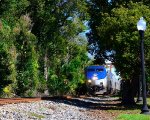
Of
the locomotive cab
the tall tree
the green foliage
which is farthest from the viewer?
the locomotive cab

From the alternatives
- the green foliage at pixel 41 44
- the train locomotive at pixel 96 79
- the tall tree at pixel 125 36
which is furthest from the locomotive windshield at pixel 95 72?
the tall tree at pixel 125 36

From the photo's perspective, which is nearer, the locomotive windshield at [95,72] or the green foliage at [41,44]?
the green foliage at [41,44]

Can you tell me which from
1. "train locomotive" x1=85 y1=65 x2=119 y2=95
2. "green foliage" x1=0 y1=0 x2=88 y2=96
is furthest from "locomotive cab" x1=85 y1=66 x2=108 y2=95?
"green foliage" x1=0 y1=0 x2=88 y2=96

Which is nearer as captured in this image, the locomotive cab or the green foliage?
the green foliage

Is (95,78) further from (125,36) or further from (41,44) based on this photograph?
(125,36)

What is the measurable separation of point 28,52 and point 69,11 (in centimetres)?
955

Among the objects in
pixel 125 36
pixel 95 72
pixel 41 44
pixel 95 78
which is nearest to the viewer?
pixel 125 36

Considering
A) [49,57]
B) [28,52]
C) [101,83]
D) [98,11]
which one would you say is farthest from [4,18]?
[101,83]

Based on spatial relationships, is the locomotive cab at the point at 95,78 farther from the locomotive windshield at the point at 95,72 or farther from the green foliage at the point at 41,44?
the green foliage at the point at 41,44

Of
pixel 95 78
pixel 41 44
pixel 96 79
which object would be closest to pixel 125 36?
pixel 41 44

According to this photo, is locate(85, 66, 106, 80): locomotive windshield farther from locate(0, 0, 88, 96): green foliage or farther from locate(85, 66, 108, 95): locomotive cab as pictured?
locate(0, 0, 88, 96): green foliage

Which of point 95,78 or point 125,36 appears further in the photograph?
point 95,78

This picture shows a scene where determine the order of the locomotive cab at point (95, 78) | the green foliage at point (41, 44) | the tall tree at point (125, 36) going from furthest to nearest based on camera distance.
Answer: the locomotive cab at point (95, 78) < the green foliage at point (41, 44) < the tall tree at point (125, 36)

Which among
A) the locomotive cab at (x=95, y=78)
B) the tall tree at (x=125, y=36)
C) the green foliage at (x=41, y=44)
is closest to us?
the tall tree at (x=125, y=36)
